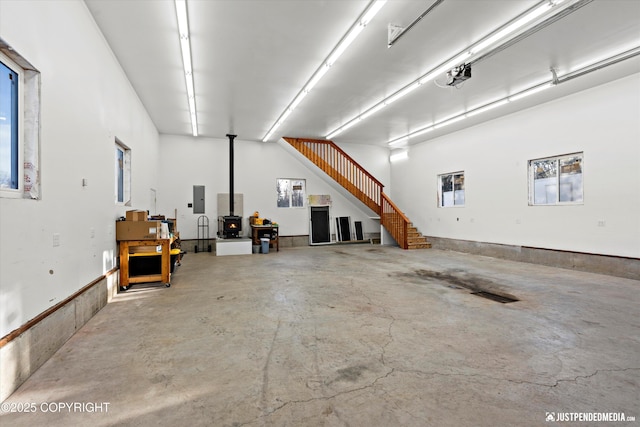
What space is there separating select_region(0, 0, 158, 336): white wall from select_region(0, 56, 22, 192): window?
0.17 m

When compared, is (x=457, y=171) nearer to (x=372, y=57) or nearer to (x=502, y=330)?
(x=372, y=57)

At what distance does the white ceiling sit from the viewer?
13.3 ft

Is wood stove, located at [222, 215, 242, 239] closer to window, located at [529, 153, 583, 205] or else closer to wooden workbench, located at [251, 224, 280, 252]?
wooden workbench, located at [251, 224, 280, 252]

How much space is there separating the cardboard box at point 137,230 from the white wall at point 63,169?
13 centimetres

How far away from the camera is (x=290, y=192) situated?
1180cm

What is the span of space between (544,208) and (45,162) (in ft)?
30.9

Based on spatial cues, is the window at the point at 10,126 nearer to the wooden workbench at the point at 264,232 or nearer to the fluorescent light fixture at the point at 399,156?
the wooden workbench at the point at 264,232

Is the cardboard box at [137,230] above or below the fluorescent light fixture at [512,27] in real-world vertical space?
below

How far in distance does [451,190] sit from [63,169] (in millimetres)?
10277

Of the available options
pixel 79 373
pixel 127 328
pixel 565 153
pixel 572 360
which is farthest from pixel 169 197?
pixel 565 153

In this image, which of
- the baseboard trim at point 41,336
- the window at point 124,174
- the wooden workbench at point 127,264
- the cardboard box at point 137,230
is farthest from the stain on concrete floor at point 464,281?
the window at point 124,174

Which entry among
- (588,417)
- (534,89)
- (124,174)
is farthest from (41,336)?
A: (534,89)

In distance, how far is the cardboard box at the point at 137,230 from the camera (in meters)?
4.90

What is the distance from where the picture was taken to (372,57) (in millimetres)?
5316
